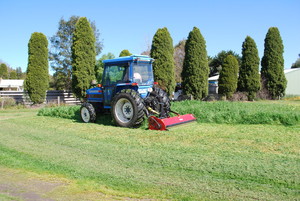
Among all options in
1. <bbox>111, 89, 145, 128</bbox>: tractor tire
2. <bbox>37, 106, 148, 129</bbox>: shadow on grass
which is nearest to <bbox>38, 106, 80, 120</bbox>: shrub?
<bbox>37, 106, 148, 129</bbox>: shadow on grass

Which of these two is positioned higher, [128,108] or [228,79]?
[228,79]

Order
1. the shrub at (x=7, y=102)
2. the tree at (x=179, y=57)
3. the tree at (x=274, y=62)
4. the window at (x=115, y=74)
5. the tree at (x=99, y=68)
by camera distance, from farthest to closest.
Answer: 1. the tree at (x=179, y=57)
2. the tree at (x=99, y=68)
3. the tree at (x=274, y=62)
4. the shrub at (x=7, y=102)
5. the window at (x=115, y=74)

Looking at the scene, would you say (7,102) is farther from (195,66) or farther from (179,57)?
(179,57)

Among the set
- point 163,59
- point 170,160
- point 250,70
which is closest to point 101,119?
point 170,160

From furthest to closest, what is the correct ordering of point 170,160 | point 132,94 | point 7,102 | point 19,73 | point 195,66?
point 19,73 < point 195,66 < point 7,102 < point 132,94 < point 170,160

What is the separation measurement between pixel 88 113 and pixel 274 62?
19.7 metres

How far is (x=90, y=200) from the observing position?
148 inches

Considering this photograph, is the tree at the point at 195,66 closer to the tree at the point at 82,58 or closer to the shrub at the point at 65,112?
the tree at the point at 82,58

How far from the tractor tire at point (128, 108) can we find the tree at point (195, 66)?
11.8 m

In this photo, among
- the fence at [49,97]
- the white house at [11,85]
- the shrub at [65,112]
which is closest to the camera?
the shrub at [65,112]

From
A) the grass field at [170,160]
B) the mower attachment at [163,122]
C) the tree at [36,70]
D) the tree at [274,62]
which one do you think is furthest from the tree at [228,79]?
the mower attachment at [163,122]

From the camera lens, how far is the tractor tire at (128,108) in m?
8.74

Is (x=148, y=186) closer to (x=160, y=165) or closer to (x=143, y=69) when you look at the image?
(x=160, y=165)

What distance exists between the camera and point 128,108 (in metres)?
9.35
